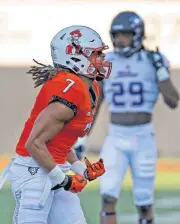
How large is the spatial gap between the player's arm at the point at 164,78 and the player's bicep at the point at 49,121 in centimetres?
284

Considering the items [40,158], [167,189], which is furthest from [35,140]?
[167,189]

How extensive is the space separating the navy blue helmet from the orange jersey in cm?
267

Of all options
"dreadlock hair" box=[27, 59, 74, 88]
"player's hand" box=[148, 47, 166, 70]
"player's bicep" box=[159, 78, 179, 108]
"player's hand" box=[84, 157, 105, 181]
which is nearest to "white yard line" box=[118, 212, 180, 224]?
"player's bicep" box=[159, 78, 179, 108]

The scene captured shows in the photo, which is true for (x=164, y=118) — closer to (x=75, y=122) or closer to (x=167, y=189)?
(x=167, y=189)

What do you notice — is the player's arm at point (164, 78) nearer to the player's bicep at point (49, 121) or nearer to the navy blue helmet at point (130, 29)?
the navy blue helmet at point (130, 29)

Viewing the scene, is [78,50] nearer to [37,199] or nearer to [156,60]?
[37,199]

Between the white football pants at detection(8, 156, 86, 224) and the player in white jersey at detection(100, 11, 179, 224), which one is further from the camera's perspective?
the player in white jersey at detection(100, 11, 179, 224)

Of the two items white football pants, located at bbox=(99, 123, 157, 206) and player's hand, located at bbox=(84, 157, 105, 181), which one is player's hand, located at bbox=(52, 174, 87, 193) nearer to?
player's hand, located at bbox=(84, 157, 105, 181)

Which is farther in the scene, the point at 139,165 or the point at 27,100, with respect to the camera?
the point at 27,100

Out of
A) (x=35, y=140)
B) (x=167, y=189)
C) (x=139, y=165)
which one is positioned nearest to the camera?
(x=35, y=140)

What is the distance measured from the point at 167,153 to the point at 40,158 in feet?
36.3

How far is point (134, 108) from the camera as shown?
8055 millimetres

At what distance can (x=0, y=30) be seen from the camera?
638 inches

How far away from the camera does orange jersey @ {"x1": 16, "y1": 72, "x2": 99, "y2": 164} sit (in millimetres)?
5227
